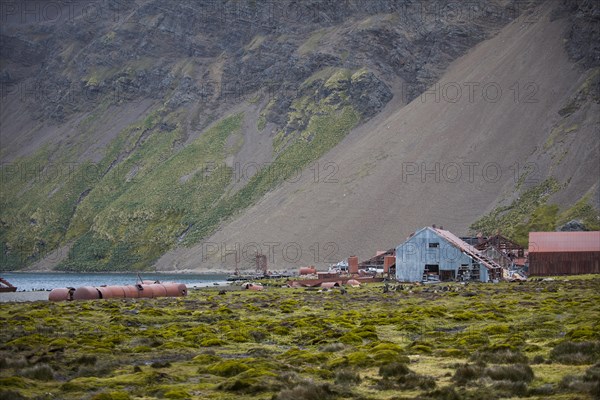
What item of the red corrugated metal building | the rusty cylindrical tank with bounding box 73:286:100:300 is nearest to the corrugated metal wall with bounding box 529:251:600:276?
the red corrugated metal building

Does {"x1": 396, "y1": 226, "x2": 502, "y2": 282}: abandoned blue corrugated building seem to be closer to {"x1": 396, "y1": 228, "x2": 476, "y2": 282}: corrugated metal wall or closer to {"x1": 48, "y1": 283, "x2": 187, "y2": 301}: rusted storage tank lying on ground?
{"x1": 396, "y1": 228, "x2": 476, "y2": 282}: corrugated metal wall

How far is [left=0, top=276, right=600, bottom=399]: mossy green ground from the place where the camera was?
23.2 m

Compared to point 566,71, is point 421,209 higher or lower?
lower

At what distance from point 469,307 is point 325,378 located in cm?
2724

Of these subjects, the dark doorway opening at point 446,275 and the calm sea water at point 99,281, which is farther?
the calm sea water at point 99,281

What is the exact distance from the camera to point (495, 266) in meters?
89.6

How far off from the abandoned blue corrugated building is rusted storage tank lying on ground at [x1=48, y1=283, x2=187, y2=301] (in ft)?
89.4

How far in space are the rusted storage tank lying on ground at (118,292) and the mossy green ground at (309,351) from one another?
43.2 ft

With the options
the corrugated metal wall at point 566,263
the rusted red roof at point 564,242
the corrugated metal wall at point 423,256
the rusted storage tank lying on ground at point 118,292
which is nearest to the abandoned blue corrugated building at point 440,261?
the corrugated metal wall at point 423,256

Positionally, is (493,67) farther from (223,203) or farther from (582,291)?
(582,291)

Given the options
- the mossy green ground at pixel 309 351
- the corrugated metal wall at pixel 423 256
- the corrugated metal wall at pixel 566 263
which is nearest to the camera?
the mossy green ground at pixel 309 351

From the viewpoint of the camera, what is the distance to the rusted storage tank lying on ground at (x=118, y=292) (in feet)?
224

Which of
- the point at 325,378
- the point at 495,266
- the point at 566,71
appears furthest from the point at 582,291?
the point at 566,71

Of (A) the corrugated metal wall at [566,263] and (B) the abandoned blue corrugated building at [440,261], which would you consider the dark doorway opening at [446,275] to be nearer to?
(B) the abandoned blue corrugated building at [440,261]
